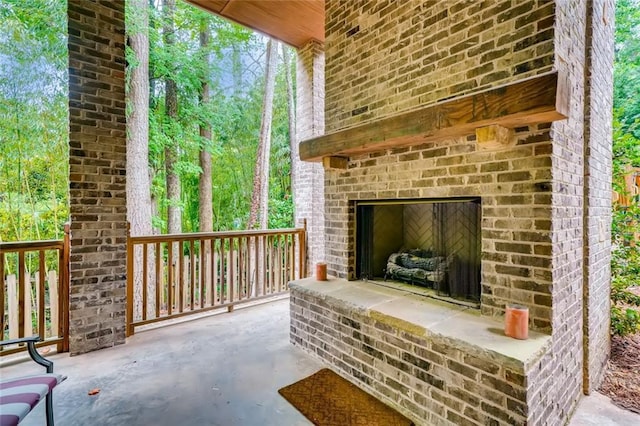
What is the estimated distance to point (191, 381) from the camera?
227cm

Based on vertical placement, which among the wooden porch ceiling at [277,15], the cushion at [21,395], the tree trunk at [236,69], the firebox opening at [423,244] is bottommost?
the cushion at [21,395]

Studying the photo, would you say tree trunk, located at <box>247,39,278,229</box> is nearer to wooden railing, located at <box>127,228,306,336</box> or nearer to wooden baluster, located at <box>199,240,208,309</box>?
wooden railing, located at <box>127,228,306,336</box>

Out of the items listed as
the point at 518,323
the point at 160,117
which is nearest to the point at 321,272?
the point at 518,323

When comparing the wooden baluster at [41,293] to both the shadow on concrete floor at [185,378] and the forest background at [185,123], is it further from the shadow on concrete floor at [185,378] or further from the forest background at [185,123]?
the forest background at [185,123]

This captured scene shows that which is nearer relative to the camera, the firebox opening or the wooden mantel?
the wooden mantel

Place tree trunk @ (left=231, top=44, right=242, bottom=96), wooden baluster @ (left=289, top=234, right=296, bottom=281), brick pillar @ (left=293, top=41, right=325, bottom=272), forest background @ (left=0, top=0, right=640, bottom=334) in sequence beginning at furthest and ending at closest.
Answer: tree trunk @ (left=231, top=44, right=242, bottom=96), brick pillar @ (left=293, top=41, right=325, bottom=272), wooden baluster @ (left=289, top=234, right=296, bottom=281), forest background @ (left=0, top=0, right=640, bottom=334)

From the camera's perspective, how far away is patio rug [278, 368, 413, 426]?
1.84 metres

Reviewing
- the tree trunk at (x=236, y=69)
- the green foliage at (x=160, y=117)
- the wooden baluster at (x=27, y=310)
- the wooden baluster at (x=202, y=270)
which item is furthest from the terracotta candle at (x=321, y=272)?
the tree trunk at (x=236, y=69)

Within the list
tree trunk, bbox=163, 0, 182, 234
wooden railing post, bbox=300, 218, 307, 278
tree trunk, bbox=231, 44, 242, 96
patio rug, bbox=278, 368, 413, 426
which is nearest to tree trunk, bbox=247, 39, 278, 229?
tree trunk, bbox=231, 44, 242, 96

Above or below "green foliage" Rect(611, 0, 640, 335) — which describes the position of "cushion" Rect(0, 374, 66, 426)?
below

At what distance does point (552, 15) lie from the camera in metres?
1.58

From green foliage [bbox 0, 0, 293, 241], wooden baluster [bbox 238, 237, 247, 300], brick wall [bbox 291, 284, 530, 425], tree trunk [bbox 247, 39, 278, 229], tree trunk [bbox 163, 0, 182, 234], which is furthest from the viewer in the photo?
tree trunk [bbox 247, 39, 278, 229]

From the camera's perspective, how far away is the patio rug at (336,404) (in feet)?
6.05

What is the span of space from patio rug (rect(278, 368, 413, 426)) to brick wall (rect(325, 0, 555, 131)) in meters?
2.21
